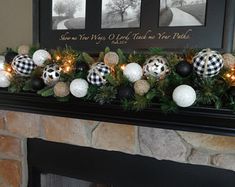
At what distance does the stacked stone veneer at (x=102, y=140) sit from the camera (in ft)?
3.45

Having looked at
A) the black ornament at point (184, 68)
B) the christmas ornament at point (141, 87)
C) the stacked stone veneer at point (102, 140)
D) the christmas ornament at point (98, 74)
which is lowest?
the stacked stone veneer at point (102, 140)

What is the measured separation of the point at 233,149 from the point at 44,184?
1.07 metres

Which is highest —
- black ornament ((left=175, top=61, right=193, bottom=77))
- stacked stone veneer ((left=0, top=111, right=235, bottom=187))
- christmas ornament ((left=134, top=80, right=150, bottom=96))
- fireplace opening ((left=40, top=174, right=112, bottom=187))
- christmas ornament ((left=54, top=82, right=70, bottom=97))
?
black ornament ((left=175, top=61, right=193, bottom=77))

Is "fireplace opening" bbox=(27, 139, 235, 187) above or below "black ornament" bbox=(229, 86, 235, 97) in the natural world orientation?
below

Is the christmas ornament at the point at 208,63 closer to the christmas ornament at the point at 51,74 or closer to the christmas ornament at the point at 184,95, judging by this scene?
the christmas ornament at the point at 184,95

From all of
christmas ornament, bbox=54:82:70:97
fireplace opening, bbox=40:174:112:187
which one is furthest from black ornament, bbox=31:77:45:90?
fireplace opening, bbox=40:174:112:187

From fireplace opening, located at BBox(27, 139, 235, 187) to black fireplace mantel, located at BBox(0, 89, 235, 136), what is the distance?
0.74 feet

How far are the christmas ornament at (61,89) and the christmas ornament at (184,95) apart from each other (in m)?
0.42

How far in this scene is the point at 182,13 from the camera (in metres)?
1.08

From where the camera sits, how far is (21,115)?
4.73ft

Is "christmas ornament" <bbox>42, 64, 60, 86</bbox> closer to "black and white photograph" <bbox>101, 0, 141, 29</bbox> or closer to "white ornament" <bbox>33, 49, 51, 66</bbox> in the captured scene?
"white ornament" <bbox>33, 49, 51, 66</bbox>

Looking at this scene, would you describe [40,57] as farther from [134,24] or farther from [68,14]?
[134,24]

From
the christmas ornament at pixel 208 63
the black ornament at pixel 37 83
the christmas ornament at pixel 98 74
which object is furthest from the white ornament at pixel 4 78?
the christmas ornament at pixel 208 63

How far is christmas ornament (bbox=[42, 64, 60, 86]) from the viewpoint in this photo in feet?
3.59
